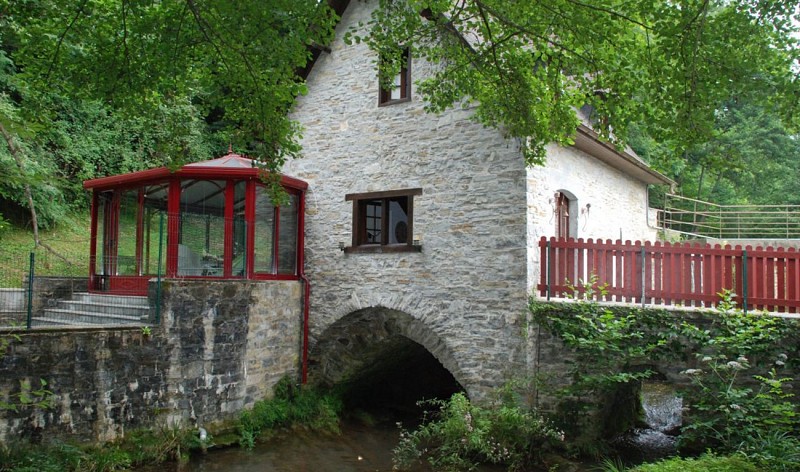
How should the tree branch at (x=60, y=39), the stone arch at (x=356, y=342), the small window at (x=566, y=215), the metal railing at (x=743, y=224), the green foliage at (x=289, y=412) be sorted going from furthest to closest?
the metal railing at (x=743, y=224) → the small window at (x=566, y=215) → the stone arch at (x=356, y=342) → the green foliage at (x=289, y=412) → the tree branch at (x=60, y=39)

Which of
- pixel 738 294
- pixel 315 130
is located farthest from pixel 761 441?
pixel 315 130

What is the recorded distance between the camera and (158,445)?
835 cm

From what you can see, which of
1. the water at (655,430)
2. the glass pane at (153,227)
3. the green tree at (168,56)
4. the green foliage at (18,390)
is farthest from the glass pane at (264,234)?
the water at (655,430)

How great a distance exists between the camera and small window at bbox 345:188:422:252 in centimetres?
1014

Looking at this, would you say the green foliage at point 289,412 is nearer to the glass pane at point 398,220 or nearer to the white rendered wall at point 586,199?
the glass pane at point 398,220

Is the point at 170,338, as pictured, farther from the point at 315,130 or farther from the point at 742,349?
the point at 742,349

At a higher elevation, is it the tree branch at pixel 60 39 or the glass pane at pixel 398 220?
the tree branch at pixel 60 39

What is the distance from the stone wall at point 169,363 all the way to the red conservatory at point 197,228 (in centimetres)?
59

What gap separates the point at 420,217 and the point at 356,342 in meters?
2.57

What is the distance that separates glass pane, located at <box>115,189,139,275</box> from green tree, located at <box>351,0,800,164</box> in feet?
17.2

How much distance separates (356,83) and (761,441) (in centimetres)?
806

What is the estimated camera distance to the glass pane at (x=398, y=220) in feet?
34.0

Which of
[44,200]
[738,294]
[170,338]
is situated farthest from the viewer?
[44,200]

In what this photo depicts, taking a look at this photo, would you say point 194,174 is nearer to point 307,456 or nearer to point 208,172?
point 208,172
